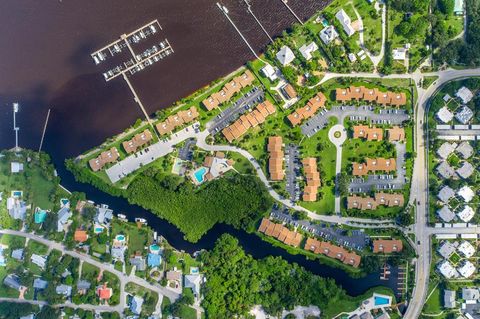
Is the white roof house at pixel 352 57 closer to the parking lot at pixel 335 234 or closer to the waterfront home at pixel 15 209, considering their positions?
the parking lot at pixel 335 234

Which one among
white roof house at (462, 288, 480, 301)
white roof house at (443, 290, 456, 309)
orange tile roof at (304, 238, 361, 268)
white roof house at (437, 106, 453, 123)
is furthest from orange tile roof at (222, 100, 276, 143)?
white roof house at (462, 288, 480, 301)

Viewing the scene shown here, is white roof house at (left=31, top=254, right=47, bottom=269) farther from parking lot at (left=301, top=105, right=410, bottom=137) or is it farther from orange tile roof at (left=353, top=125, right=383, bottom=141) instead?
orange tile roof at (left=353, top=125, right=383, bottom=141)

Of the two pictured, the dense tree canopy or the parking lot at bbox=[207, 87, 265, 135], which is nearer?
the dense tree canopy

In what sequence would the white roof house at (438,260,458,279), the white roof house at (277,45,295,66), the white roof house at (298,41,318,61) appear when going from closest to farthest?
the white roof house at (438,260,458,279), the white roof house at (277,45,295,66), the white roof house at (298,41,318,61)

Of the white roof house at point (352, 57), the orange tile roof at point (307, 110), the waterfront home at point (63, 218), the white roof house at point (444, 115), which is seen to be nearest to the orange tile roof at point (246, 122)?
the orange tile roof at point (307, 110)

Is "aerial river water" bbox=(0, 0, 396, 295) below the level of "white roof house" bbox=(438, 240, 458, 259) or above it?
above

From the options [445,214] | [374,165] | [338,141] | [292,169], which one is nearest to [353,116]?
[338,141]
